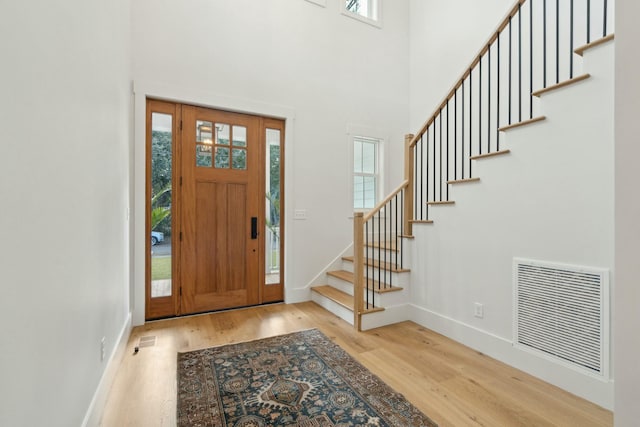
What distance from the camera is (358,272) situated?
3.24 metres

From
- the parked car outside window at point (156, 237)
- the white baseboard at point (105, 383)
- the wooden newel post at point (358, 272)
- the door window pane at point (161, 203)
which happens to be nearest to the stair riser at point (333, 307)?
the wooden newel post at point (358, 272)

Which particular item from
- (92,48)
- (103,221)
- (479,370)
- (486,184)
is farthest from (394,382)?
(92,48)

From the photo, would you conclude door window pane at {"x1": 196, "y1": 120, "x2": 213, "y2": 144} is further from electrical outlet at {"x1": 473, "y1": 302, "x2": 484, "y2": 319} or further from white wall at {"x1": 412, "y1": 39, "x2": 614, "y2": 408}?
electrical outlet at {"x1": 473, "y1": 302, "x2": 484, "y2": 319}

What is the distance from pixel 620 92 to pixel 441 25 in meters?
4.41

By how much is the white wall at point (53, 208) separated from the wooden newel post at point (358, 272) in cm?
220

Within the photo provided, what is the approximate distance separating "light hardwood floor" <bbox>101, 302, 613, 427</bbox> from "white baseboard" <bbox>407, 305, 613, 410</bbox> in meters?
0.06

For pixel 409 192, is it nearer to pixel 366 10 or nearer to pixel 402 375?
pixel 402 375

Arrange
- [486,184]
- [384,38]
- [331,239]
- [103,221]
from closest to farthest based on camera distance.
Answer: [103,221] < [486,184] < [331,239] < [384,38]

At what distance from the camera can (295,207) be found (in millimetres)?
4176

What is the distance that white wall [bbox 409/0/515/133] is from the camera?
420 centimetres

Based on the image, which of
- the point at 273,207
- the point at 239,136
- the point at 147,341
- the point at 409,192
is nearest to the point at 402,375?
the point at 409,192

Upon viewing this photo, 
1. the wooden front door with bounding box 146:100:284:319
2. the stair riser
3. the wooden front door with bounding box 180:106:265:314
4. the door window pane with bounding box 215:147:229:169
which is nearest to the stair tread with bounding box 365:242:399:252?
the stair riser

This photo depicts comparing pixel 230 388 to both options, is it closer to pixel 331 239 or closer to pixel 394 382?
pixel 394 382

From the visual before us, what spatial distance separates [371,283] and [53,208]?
3.20 metres
